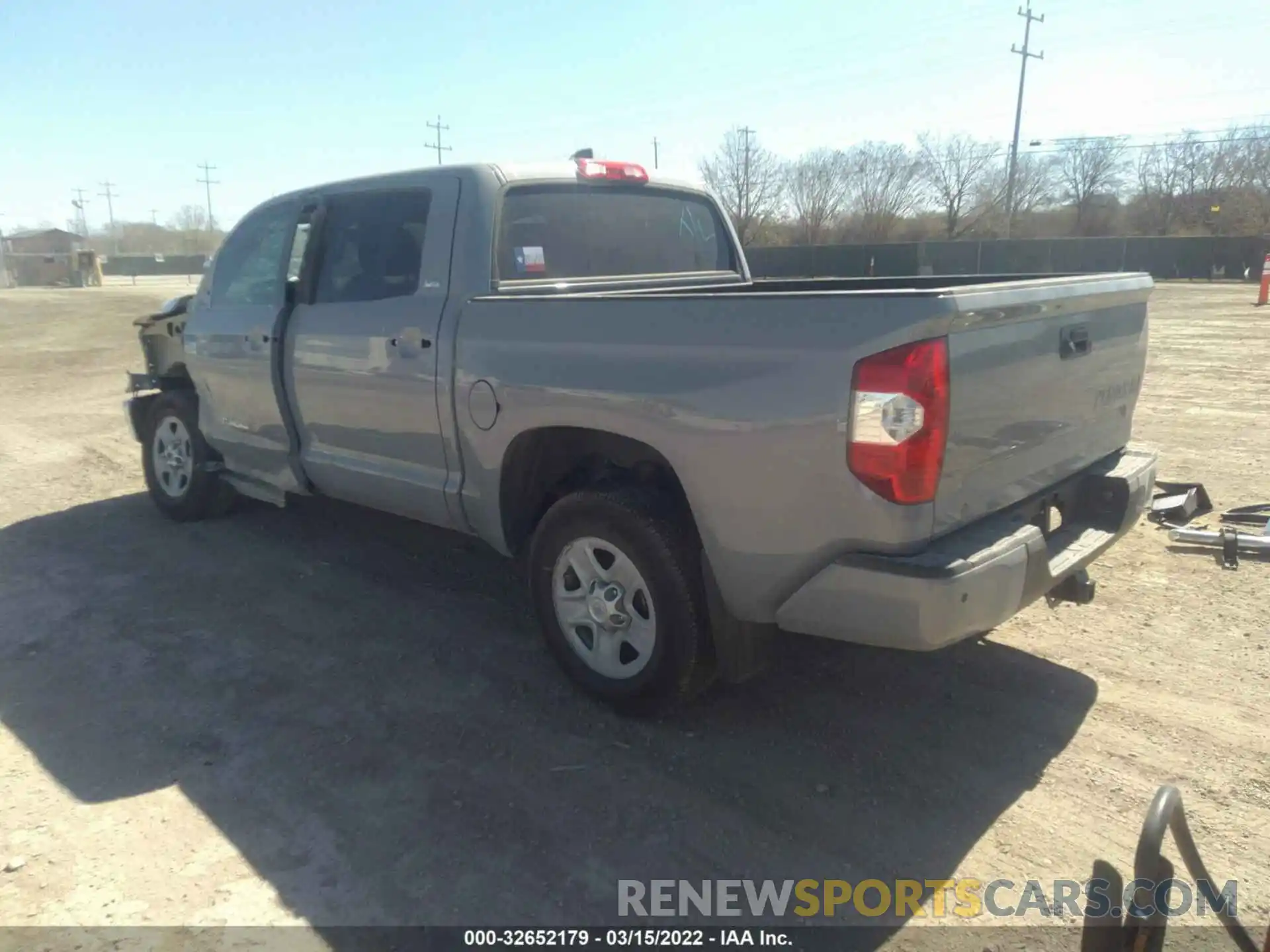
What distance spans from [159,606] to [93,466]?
387 centimetres

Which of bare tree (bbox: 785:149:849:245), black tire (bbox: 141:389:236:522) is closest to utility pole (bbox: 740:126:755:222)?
bare tree (bbox: 785:149:849:245)

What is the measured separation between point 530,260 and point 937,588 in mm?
2386

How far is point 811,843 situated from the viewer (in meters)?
2.78

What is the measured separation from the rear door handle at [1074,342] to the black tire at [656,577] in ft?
4.57

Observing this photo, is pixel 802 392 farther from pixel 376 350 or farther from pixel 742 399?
pixel 376 350

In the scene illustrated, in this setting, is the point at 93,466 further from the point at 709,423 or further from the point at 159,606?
the point at 709,423

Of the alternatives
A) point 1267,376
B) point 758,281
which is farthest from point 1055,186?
point 758,281

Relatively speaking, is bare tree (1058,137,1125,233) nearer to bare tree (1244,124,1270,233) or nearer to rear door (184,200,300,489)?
bare tree (1244,124,1270,233)

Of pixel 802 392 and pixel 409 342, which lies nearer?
pixel 802 392

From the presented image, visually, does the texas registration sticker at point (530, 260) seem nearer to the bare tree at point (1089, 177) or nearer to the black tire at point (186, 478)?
the black tire at point (186, 478)

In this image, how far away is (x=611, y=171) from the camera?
460 centimetres

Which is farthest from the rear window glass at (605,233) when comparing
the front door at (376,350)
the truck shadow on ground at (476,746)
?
the truck shadow on ground at (476,746)

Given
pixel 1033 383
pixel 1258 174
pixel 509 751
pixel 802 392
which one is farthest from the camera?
pixel 1258 174

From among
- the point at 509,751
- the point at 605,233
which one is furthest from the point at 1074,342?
the point at 509,751
